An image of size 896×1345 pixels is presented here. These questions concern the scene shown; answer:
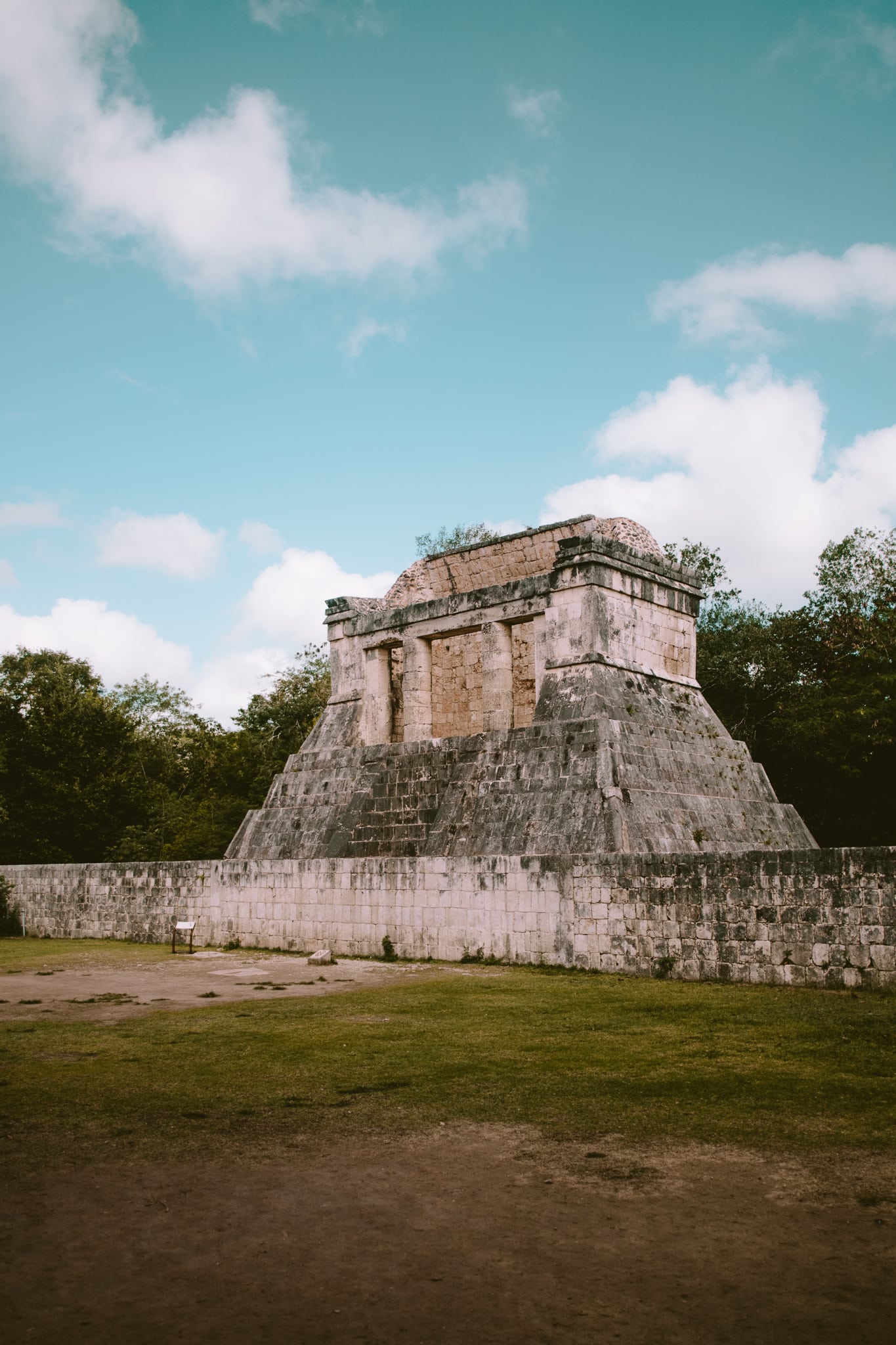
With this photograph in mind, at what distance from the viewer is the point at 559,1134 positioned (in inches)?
183

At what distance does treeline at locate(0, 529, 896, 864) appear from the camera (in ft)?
71.7

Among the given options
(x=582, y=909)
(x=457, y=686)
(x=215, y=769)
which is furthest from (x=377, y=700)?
(x=215, y=769)

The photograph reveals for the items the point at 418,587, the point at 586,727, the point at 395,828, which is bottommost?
the point at 395,828

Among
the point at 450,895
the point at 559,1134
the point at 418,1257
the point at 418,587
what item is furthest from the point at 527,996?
→ the point at 418,587

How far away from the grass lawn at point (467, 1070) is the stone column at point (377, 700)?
8.42 m

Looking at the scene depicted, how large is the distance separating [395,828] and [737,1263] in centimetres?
1222

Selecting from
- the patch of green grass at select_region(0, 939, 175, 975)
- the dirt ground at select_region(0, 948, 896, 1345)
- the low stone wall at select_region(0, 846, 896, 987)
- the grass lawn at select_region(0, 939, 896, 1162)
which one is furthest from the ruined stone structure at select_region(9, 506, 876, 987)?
the dirt ground at select_region(0, 948, 896, 1345)

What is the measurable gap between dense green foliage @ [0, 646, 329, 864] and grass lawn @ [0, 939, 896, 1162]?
19.2 m

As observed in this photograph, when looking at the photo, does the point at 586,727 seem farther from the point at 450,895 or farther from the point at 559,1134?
the point at 559,1134

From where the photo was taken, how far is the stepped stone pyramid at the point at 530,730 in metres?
13.5

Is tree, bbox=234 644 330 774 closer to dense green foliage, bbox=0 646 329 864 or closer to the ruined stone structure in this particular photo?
dense green foliage, bbox=0 646 329 864

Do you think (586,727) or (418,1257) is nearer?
(418,1257)

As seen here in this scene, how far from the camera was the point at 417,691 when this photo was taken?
54.9 ft

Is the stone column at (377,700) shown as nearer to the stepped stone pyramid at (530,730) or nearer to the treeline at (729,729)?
the stepped stone pyramid at (530,730)
